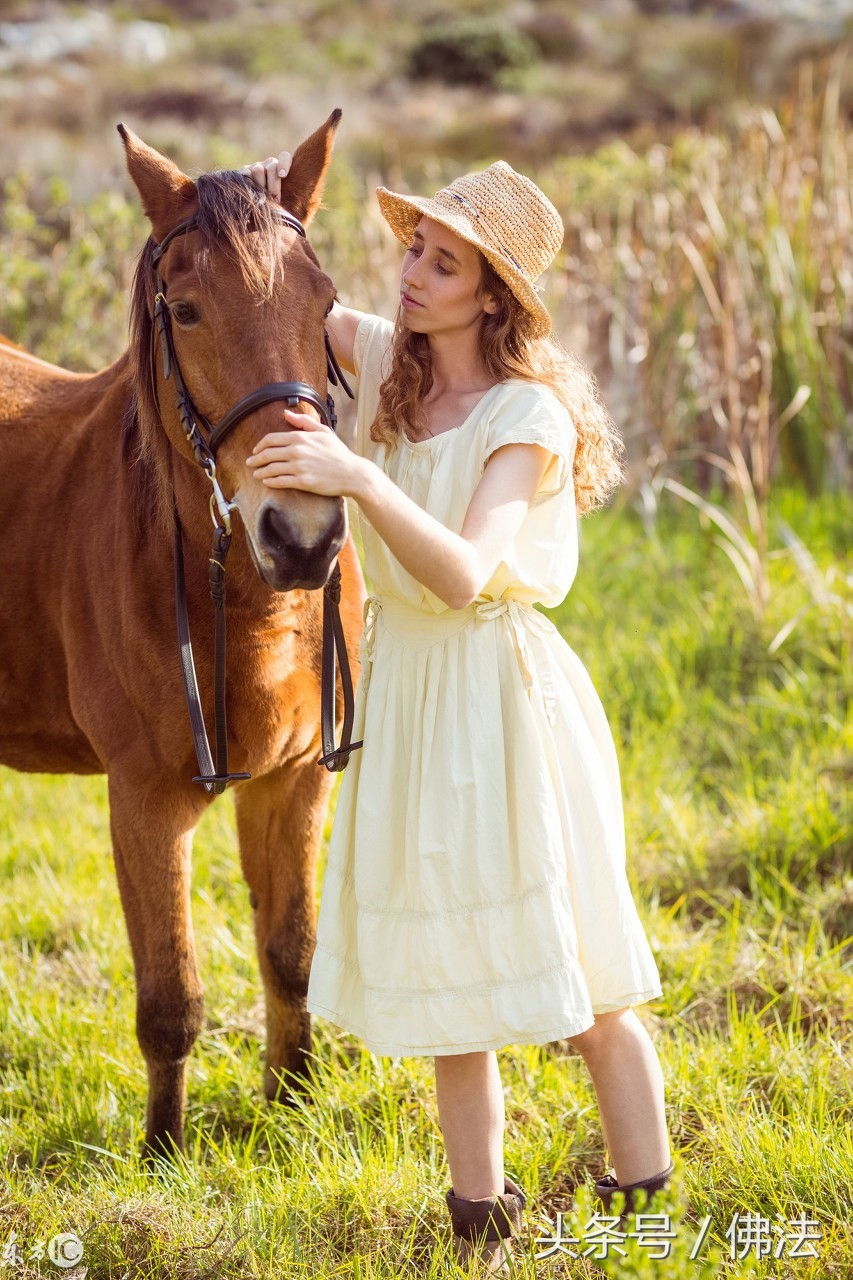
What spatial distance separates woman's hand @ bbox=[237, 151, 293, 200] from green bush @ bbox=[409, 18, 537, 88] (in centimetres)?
2743

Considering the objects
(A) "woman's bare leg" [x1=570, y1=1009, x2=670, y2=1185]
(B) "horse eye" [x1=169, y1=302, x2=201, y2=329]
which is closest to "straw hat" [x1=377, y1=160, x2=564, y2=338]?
(B) "horse eye" [x1=169, y1=302, x2=201, y2=329]

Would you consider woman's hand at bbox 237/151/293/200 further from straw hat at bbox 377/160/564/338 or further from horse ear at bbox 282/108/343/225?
straw hat at bbox 377/160/564/338

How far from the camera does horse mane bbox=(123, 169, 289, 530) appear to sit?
1.96 meters

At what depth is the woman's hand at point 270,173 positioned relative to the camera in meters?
2.19

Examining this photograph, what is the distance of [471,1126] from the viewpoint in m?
2.11

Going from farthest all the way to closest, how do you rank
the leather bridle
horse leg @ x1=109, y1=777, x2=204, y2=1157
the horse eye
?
horse leg @ x1=109, y1=777, x2=204, y2=1157 → the horse eye → the leather bridle

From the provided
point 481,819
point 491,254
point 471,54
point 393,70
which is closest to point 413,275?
point 491,254

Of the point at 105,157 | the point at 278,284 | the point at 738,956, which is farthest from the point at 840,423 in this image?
the point at 105,157

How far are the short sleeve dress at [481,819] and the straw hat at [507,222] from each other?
0.61ft

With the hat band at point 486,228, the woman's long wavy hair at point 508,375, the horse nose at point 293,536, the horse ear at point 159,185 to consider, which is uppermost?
the horse ear at point 159,185

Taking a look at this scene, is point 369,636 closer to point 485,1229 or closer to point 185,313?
point 185,313

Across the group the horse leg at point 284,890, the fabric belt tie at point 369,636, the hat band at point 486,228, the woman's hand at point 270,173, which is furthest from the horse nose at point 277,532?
the horse leg at point 284,890

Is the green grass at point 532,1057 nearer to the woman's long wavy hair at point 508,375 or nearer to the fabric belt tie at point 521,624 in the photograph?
the fabric belt tie at point 521,624

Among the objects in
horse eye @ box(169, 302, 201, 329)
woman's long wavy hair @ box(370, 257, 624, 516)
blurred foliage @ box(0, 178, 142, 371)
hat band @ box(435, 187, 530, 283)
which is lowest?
woman's long wavy hair @ box(370, 257, 624, 516)
